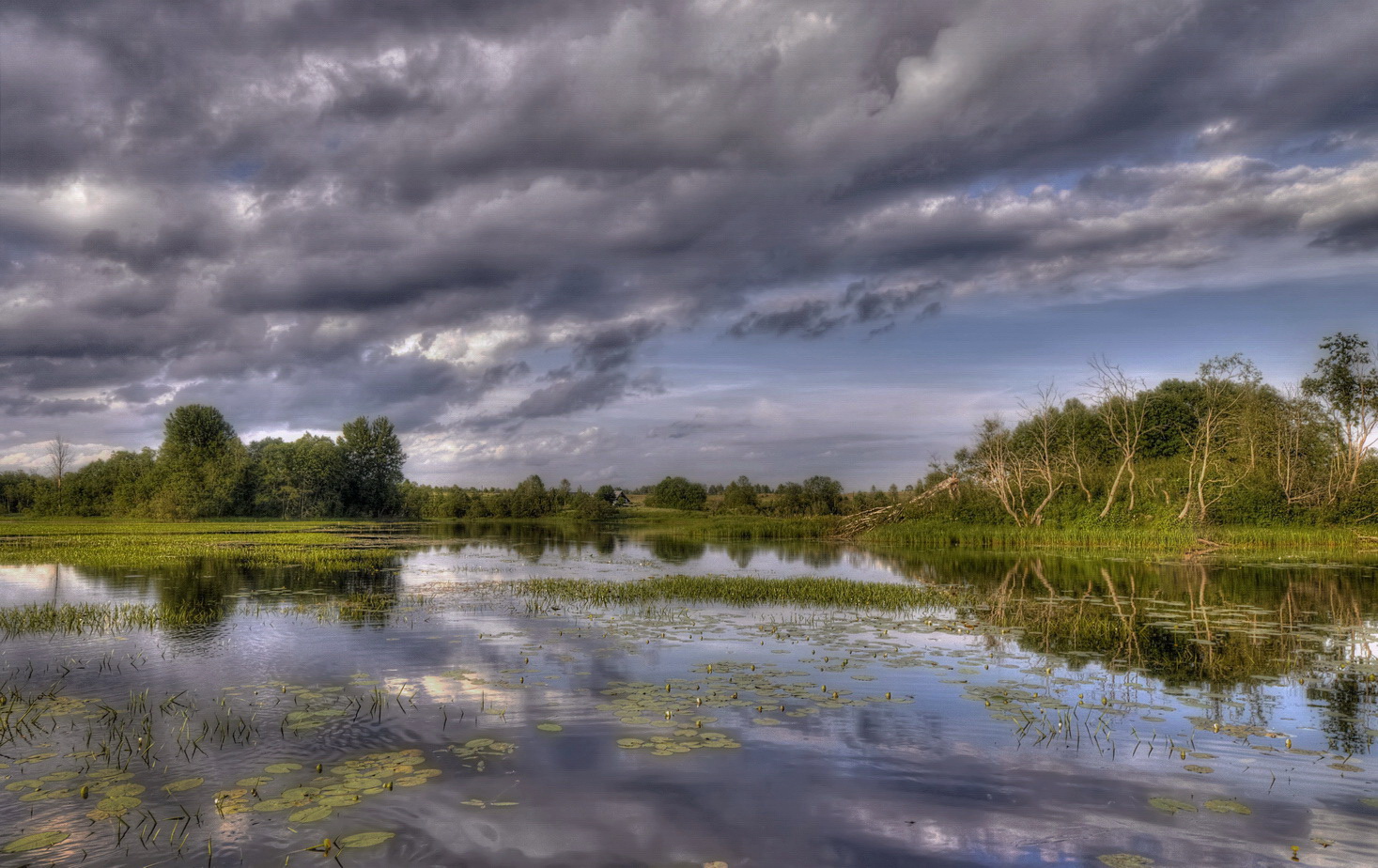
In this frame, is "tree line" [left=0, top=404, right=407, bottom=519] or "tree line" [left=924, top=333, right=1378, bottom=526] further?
"tree line" [left=0, top=404, right=407, bottom=519]

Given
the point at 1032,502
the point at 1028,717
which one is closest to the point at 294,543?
the point at 1028,717

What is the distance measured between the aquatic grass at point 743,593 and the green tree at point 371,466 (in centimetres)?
9480

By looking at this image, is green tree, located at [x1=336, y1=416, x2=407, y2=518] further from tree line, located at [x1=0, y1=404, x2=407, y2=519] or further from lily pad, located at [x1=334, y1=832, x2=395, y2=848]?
lily pad, located at [x1=334, y1=832, x2=395, y2=848]

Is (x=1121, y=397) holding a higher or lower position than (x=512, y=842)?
higher

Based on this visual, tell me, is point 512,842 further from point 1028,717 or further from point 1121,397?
point 1121,397

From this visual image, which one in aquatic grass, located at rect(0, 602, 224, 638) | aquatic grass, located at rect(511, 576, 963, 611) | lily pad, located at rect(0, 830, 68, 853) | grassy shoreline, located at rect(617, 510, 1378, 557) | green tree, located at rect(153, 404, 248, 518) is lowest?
aquatic grass, located at rect(511, 576, 963, 611)

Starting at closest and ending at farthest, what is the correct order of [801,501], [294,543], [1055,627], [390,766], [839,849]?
[839,849]
[390,766]
[1055,627]
[294,543]
[801,501]

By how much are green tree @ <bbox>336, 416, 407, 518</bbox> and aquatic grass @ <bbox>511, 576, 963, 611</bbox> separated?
3732 inches

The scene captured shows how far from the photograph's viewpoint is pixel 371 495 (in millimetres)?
112500

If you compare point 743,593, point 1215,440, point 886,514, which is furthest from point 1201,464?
point 743,593

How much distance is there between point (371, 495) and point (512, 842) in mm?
116193

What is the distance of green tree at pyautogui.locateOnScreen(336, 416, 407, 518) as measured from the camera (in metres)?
110

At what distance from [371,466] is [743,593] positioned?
102462 mm

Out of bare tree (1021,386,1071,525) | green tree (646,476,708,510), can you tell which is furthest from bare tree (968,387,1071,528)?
green tree (646,476,708,510)
